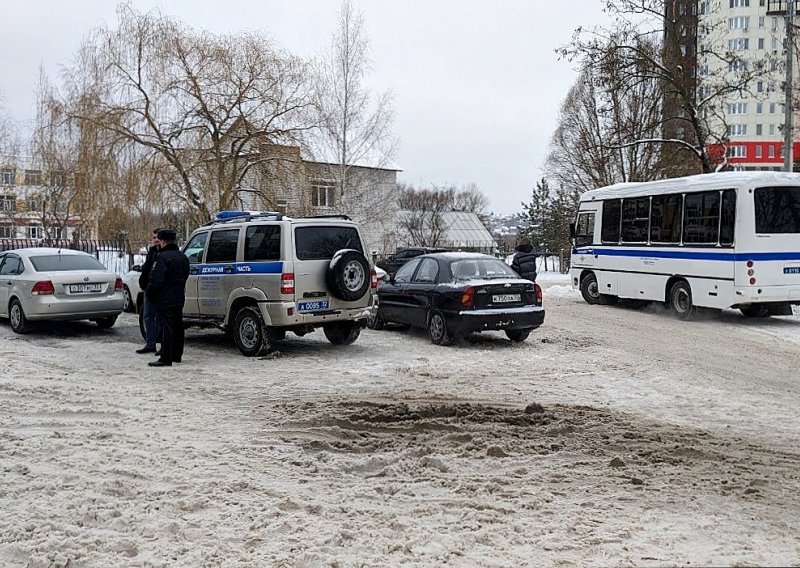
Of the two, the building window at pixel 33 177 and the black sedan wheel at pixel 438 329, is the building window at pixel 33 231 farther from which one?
the black sedan wheel at pixel 438 329

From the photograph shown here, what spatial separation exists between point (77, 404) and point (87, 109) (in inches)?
733

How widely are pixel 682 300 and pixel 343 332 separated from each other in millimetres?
8716

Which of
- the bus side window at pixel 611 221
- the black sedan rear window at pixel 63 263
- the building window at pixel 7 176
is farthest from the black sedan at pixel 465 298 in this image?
the building window at pixel 7 176

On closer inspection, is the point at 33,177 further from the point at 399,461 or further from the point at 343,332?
the point at 399,461

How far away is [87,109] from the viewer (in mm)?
23812

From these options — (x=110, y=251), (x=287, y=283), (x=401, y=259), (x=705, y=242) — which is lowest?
(x=287, y=283)

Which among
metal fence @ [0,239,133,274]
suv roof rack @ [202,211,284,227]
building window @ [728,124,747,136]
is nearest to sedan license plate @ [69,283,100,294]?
suv roof rack @ [202,211,284,227]

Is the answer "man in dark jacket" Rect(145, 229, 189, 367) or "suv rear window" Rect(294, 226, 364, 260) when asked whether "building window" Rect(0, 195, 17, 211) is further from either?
"suv rear window" Rect(294, 226, 364, 260)

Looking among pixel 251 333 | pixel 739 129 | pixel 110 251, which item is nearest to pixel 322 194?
pixel 110 251

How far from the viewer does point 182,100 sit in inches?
965

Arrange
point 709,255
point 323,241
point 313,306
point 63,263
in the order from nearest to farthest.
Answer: point 313,306 < point 323,241 < point 63,263 < point 709,255

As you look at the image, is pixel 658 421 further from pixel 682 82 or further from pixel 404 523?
pixel 682 82

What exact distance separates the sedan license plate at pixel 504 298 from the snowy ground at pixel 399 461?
1.40m

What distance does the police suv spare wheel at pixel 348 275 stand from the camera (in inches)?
434
